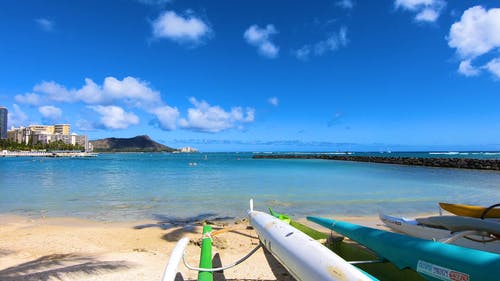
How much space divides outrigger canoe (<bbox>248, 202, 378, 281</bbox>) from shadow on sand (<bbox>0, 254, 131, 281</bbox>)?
252 centimetres

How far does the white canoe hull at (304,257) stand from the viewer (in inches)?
115

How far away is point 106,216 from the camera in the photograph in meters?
10.2

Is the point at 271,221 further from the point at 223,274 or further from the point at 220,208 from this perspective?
the point at 220,208

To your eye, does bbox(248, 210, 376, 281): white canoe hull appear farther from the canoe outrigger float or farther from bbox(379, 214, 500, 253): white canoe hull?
bbox(379, 214, 500, 253): white canoe hull

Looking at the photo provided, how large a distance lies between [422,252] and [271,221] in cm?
242

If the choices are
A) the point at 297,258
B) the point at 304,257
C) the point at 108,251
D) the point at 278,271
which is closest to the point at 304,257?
the point at 304,257

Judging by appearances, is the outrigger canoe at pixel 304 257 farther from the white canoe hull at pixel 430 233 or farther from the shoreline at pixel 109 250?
the white canoe hull at pixel 430 233

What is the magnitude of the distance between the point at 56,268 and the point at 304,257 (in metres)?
4.03

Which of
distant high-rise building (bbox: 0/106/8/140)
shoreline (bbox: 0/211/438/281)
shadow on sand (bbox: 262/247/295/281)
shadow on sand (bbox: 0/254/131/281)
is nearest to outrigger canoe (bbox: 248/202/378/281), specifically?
shadow on sand (bbox: 262/247/295/281)

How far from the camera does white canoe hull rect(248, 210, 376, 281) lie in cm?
292

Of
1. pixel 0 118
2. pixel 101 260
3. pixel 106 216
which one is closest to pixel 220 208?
pixel 106 216

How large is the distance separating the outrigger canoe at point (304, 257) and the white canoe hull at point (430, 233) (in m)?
2.29

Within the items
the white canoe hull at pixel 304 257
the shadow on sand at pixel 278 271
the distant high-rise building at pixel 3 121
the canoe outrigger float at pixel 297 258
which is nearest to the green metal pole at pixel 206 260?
the canoe outrigger float at pixel 297 258

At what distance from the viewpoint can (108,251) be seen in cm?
638
